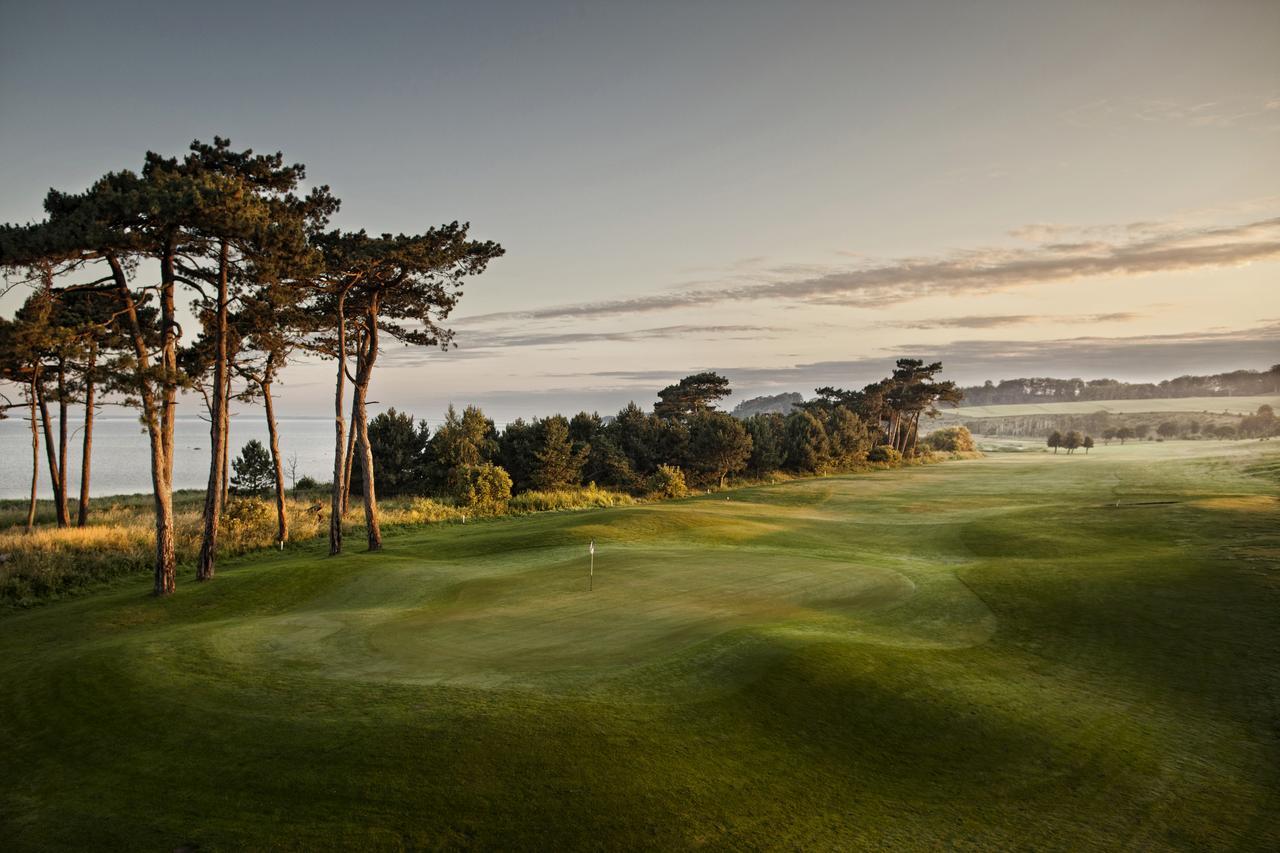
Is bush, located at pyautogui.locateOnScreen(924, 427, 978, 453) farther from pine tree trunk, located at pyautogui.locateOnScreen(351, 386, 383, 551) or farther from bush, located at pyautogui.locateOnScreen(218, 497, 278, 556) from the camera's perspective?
bush, located at pyautogui.locateOnScreen(218, 497, 278, 556)

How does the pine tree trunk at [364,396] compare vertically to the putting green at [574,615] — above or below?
above

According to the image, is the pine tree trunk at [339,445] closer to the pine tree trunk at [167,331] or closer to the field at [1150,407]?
the pine tree trunk at [167,331]

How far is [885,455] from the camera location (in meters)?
80.0

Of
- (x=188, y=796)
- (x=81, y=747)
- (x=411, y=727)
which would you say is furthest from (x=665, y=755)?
(x=81, y=747)

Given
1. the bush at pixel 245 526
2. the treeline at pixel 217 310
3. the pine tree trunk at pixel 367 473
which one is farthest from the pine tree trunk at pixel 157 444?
the bush at pixel 245 526

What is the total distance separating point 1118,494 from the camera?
1527 inches

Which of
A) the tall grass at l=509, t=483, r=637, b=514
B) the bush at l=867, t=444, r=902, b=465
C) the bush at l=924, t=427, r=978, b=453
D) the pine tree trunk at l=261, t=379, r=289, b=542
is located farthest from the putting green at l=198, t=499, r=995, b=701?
the bush at l=924, t=427, r=978, b=453

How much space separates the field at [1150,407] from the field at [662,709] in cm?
13826

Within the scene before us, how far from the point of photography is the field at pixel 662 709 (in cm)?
620

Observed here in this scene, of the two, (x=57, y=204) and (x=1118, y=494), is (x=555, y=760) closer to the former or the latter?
(x=57, y=204)

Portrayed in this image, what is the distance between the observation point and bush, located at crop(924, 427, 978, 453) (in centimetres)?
10350

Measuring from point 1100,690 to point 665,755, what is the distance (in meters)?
7.32

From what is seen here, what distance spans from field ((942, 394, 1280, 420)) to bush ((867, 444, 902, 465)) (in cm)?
8005

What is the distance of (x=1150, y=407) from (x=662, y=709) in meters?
198
